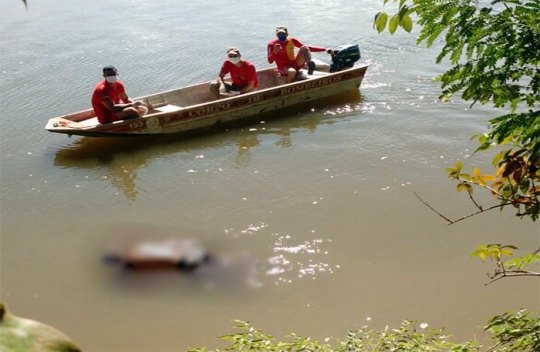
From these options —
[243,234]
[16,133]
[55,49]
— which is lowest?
[243,234]

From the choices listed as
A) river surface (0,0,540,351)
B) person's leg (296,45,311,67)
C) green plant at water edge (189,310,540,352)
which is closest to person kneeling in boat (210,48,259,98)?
river surface (0,0,540,351)

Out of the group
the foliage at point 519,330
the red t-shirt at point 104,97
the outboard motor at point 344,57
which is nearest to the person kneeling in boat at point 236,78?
the outboard motor at point 344,57

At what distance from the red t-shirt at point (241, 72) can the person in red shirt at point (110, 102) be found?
2.21 m

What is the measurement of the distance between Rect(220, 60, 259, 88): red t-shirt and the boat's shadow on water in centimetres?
83

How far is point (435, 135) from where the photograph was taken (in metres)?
9.66

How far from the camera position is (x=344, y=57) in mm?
11648

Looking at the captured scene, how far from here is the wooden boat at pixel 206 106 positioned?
952 cm

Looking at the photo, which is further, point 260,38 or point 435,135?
point 260,38

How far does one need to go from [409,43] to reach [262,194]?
834 centimetres

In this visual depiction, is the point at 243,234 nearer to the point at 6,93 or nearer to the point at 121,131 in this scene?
the point at 121,131

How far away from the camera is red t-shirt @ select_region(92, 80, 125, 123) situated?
370 inches

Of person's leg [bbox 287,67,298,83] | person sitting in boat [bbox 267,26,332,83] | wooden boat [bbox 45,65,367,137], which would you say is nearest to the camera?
wooden boat [bbox 45,65,367,137]

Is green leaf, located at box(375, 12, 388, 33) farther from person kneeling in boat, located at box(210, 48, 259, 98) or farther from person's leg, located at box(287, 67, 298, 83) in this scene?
person's leg, located at box(287, 67, 298, 83)

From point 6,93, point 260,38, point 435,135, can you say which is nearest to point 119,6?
point 260,38
